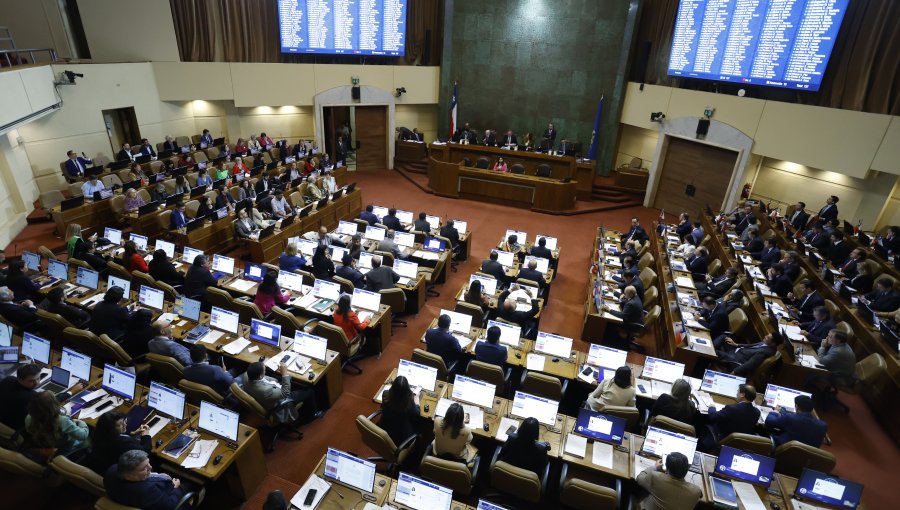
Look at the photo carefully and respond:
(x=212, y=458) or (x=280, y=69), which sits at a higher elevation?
(x=280, y=69)

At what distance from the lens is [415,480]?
4.14 meters

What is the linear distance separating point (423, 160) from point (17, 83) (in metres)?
12.4

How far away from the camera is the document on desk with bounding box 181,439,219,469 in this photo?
4.53 metres

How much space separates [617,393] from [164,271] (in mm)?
7422

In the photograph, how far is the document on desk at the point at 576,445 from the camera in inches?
196

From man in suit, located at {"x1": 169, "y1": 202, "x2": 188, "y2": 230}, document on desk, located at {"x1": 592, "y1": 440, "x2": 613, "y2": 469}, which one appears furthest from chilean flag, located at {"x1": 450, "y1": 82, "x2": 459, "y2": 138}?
document on desk, located at {"x1": 592, "y1": 440, "x2": 613, "y2": 469}

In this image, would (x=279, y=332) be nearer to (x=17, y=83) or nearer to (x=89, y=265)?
(x=89, y=265)

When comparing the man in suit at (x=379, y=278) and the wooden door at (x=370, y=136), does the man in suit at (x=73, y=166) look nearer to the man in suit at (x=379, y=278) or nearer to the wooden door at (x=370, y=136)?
the wooden door at (x=370, y=136)

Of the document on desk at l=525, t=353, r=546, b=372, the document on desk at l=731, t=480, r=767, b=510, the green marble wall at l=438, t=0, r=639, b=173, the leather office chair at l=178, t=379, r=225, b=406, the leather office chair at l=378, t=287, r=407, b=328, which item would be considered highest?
the green marble wall at l=438, t=0, r=639, b=173

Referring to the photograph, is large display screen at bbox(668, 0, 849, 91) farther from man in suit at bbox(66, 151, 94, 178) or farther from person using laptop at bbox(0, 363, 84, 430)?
man in suit at bbox(66, 151, 94, 178)

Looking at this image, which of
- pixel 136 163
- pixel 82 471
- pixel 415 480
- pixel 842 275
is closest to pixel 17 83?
pixel 136 163

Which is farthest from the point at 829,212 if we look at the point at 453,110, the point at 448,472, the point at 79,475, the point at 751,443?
the point at 79,475

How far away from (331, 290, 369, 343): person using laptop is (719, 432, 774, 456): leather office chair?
4872 millimetres

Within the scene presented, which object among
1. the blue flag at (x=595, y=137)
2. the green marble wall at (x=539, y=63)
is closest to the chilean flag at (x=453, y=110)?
the green marble wall at (x=539, y=63)
